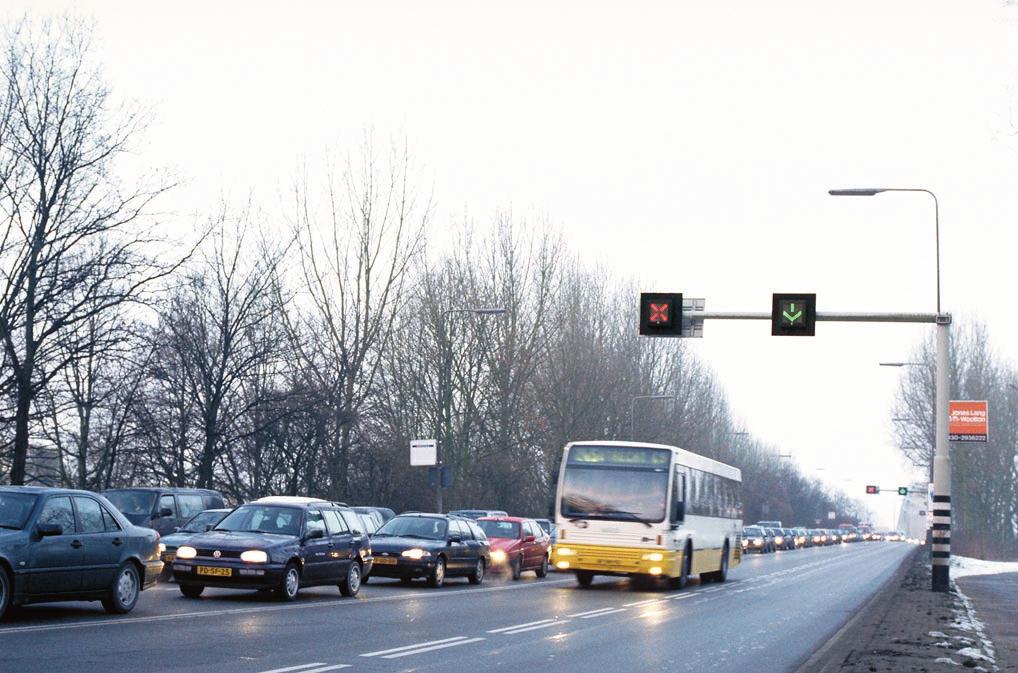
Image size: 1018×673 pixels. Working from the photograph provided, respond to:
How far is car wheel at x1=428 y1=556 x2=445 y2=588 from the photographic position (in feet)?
90.5

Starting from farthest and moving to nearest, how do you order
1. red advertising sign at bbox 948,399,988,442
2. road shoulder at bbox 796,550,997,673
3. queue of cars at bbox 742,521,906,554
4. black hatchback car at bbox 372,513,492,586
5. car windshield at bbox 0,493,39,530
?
queue of cars at bbox 742,521,906,554 → red advertising sign at bbox 948,399,988,442 → black hatchback car at bbox 372,513,492,586 → car windshield at bbox 0,493,39,530 → road shoulder at bbox 796,550,997,673

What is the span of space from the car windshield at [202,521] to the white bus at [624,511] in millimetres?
7202

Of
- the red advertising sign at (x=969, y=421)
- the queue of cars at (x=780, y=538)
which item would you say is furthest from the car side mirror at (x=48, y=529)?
the queue of cars at (x=780, y=538)

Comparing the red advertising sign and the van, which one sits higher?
the red advertising sign

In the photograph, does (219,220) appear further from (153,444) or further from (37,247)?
(37,247)

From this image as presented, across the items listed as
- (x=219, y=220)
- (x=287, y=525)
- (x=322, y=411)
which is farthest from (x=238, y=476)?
(x=287, y=525)

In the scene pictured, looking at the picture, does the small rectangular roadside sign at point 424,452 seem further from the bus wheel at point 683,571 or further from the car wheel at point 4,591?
the car wheel at point 4,591

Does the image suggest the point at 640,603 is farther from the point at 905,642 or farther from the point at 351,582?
the point at 905,642

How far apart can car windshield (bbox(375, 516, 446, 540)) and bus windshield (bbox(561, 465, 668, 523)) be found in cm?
294

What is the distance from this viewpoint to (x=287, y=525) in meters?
21.6

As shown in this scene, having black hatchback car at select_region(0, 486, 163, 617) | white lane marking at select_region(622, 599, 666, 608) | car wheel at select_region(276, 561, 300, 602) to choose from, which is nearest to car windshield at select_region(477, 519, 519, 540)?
white lane marking at select_region(622, 599, 666, 608)

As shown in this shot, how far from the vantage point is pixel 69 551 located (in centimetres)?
1567

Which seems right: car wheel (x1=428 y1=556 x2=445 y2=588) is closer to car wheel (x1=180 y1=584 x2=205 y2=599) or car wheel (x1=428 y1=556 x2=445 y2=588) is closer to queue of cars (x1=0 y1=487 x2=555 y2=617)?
queue of cars (x1=0 y1=487 x2=555 y2=617)

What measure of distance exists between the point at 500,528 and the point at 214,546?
15.6 metres
